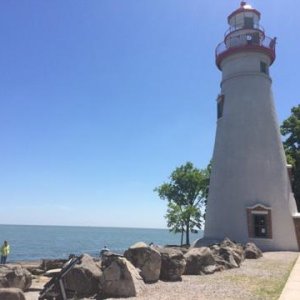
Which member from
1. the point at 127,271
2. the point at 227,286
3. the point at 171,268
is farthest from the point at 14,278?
the point at 227,286

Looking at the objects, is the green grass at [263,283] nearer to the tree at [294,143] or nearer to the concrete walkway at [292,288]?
the concrete walkway at [292,288]

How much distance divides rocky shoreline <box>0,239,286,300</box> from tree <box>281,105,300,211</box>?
15019 millimetres

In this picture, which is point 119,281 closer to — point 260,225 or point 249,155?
point 260,225

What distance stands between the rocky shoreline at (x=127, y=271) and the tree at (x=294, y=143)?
49.3ft

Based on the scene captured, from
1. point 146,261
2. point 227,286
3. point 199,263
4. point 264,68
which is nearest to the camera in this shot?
point 227,286

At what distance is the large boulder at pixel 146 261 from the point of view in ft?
42.4

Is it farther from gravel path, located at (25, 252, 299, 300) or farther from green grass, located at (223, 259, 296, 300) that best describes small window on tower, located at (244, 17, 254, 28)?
green grass, located at (223, 259, 296, 300)

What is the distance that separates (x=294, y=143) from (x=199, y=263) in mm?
21919

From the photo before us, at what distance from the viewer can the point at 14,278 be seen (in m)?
11.8

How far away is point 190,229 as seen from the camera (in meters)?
42.2

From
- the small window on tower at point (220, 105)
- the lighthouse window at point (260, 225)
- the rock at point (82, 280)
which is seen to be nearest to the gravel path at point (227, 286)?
the rock at point (82, 280)

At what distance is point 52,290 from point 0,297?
1.46 metres

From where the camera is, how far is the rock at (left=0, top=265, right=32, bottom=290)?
11328mm

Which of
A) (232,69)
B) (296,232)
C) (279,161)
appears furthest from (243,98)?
(296,232)
